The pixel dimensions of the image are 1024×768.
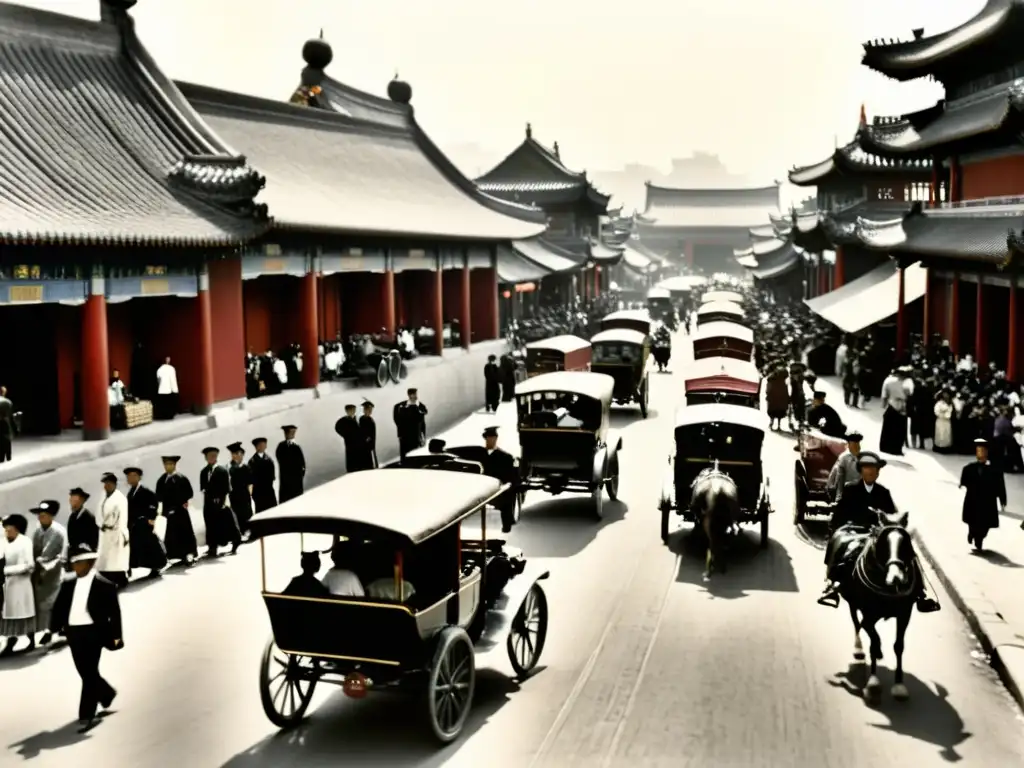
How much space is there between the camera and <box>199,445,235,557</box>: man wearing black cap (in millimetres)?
16375

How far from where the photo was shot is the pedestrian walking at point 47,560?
1241 centimetres

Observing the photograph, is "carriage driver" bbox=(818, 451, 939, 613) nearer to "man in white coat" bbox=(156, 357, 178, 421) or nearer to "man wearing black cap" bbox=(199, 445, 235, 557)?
"man wearing black cap" bbox=(199, 445, 235, 557)

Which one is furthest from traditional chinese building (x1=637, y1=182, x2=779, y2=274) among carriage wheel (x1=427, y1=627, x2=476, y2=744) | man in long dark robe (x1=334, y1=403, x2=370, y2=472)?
carriage wheel (x1=427, y1=627, x2=476, y2=744)

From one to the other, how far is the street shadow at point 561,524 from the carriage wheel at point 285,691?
6422mm

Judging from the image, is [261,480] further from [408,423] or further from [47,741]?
[47,741]

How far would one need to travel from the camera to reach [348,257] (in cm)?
2786

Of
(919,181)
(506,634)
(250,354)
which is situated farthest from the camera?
(919,181)

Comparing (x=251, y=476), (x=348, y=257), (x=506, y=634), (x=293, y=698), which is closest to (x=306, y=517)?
(x=293, y=698)

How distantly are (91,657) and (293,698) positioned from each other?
178 centimetres

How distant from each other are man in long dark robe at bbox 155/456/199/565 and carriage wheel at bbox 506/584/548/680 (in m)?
5.94

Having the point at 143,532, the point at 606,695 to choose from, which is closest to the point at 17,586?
the point at 143,532

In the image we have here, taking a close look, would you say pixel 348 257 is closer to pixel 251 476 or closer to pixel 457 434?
pixel 457 434

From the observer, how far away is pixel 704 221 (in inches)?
4547

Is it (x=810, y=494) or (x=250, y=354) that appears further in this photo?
(x=250, y=354)
